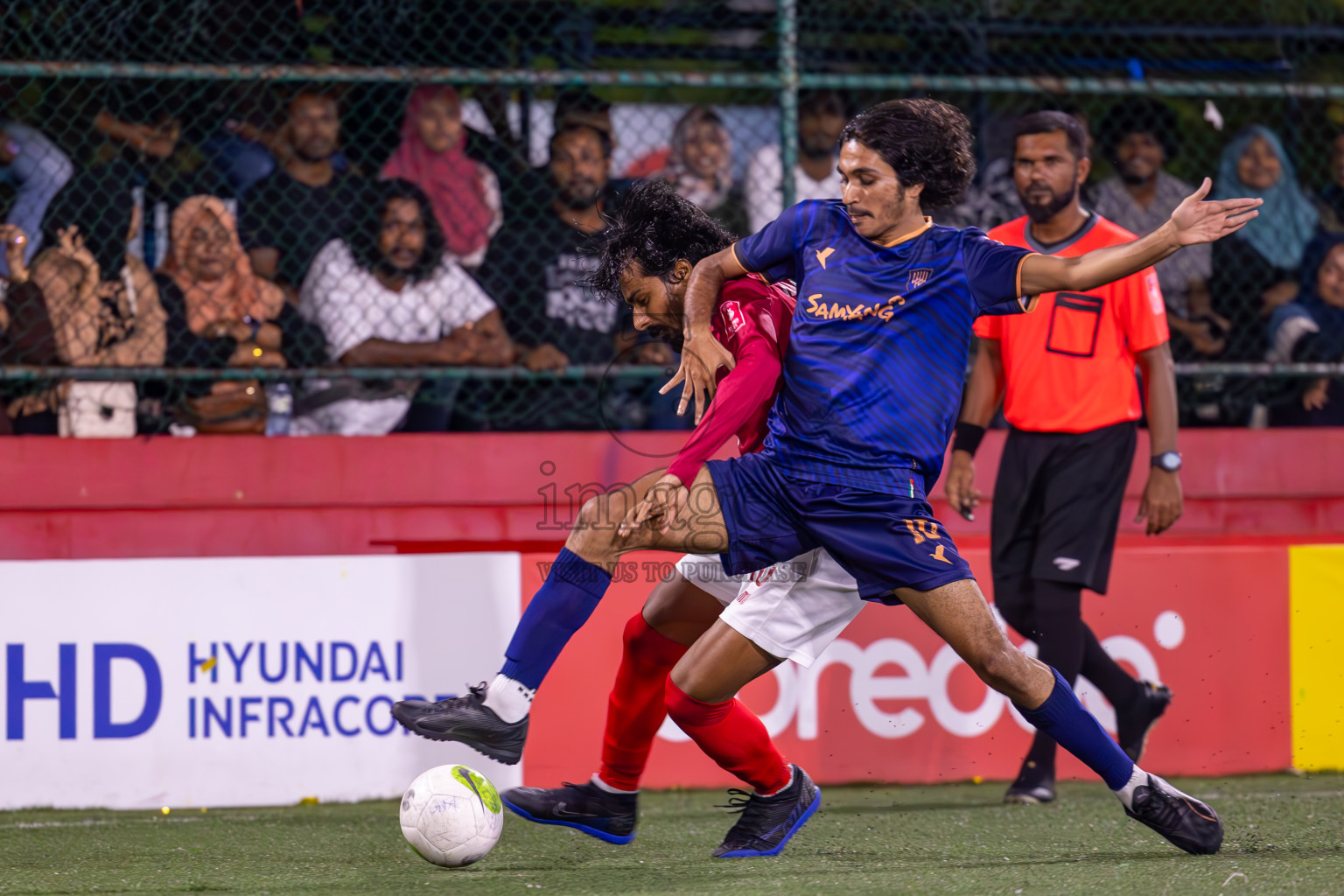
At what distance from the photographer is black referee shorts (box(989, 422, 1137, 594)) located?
4.66 meters

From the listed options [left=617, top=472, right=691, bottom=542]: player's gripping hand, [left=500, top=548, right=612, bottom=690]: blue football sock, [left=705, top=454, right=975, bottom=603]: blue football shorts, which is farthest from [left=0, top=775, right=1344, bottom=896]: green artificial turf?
[left=617, top=472, right=691, bottom=542]: player's gripping hand

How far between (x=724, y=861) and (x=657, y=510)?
3.32ft

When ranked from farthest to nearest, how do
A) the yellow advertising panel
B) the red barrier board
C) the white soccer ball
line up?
1. the yellow advertising panel
2. the red barrier board
3. the white soccer ball

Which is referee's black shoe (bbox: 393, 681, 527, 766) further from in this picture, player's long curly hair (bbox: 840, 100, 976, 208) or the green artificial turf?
player's long curly hair (bbox: 840, 100, 976, 208)

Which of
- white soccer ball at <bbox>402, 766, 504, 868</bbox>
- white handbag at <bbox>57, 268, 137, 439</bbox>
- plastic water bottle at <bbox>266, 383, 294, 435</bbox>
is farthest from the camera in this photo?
plastic water bottle at <bbox>266, 383, 294, 435</bbox>

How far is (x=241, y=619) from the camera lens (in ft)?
16.3

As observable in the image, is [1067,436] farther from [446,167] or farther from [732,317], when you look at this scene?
[446,167]

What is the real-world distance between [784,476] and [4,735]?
298 cm

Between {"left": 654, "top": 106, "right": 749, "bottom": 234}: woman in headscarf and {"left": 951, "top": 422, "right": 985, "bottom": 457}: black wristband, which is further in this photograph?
{"left": 654, "top": 106, "right": 749, "bottom": 234}: woman in headscarf

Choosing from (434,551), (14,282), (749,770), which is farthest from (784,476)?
(14,282)

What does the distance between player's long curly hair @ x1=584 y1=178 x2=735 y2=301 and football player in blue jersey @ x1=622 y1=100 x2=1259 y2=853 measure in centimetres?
31

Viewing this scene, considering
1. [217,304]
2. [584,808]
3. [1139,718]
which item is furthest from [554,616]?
[217,304]

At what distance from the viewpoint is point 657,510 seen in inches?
129

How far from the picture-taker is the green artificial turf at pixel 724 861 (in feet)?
10.8
